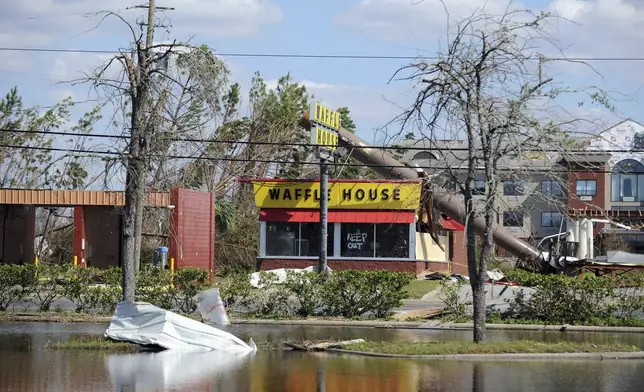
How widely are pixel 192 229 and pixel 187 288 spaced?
14897 mm

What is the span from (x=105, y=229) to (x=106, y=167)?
2460 centimetres

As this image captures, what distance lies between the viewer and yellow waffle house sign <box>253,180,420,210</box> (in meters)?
40.9

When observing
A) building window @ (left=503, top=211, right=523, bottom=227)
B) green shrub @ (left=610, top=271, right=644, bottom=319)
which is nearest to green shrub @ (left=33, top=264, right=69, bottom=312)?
building window @ (left=503, top=211, right=523, bottom=227)

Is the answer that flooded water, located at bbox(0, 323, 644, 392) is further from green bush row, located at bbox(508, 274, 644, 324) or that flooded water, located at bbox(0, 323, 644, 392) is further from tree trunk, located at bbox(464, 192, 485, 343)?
green bush row, located at bbox(508, 274, 644, 324)

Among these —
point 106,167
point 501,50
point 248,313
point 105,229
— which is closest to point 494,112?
point 501,50

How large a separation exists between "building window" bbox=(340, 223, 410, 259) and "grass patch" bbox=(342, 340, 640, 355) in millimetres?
23283

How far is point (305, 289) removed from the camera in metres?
23.8

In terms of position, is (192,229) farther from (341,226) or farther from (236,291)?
(236,291)

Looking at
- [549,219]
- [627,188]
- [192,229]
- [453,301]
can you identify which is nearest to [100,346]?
[453,301]

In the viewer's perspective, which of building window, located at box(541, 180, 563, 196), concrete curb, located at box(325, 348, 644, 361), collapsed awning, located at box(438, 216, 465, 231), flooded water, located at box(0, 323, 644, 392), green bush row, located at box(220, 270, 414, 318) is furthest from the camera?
collapsed awning, located at box(438, 216, 465, 231)

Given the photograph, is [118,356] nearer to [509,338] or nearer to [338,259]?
[509,338]

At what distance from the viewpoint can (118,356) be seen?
16.5 m

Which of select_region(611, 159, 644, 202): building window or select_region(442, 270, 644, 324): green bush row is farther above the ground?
select_region(611, 159, 644, 202): building window

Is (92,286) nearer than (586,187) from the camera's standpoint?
Yes
